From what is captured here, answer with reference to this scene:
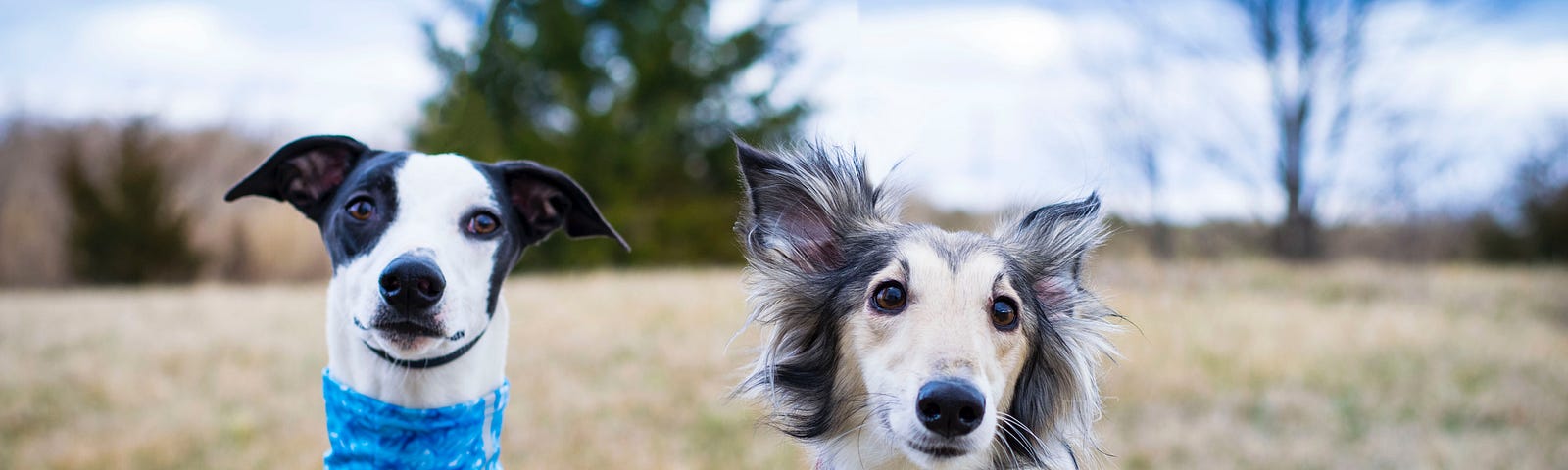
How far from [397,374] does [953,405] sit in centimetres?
160

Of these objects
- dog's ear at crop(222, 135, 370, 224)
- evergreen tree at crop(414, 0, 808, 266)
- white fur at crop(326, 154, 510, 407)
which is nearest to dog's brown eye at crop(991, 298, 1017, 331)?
white fur at crop(326, 154, 510, 407)

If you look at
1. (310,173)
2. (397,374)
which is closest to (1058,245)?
(397,374)

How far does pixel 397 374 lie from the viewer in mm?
2605

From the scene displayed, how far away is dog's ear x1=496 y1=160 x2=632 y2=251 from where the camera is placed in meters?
3.03

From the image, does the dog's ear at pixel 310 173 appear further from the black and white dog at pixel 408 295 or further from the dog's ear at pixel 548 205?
the dog's ear at pixel 548 205

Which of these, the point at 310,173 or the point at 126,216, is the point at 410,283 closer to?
the point at 310,173

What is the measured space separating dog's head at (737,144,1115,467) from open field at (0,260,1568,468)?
0.45 meters

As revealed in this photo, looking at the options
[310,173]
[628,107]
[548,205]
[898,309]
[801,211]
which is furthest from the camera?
[628,107]

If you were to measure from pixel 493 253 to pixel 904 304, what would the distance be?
125 centimetres

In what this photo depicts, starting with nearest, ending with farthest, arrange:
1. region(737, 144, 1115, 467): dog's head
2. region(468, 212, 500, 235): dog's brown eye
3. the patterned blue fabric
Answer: region(737, 144, 1115, 467): dog's head, the patterned blue fabric, region(468, 212, 500, 235): dog's brown eye

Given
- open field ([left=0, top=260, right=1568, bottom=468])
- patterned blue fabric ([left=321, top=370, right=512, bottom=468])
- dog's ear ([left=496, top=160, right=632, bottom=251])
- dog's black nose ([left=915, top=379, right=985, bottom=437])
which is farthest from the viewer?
open field ([left=0, top=260, right=1568, bottom=468])

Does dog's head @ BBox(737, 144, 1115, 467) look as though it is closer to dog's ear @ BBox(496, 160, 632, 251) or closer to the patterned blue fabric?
dog's ear @ BBox(496, 160, 632, 251)

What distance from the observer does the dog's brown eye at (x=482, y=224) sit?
268 centimetres

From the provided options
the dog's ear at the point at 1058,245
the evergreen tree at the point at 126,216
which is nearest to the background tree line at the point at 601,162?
the evergreen tree at the point at 126,216
